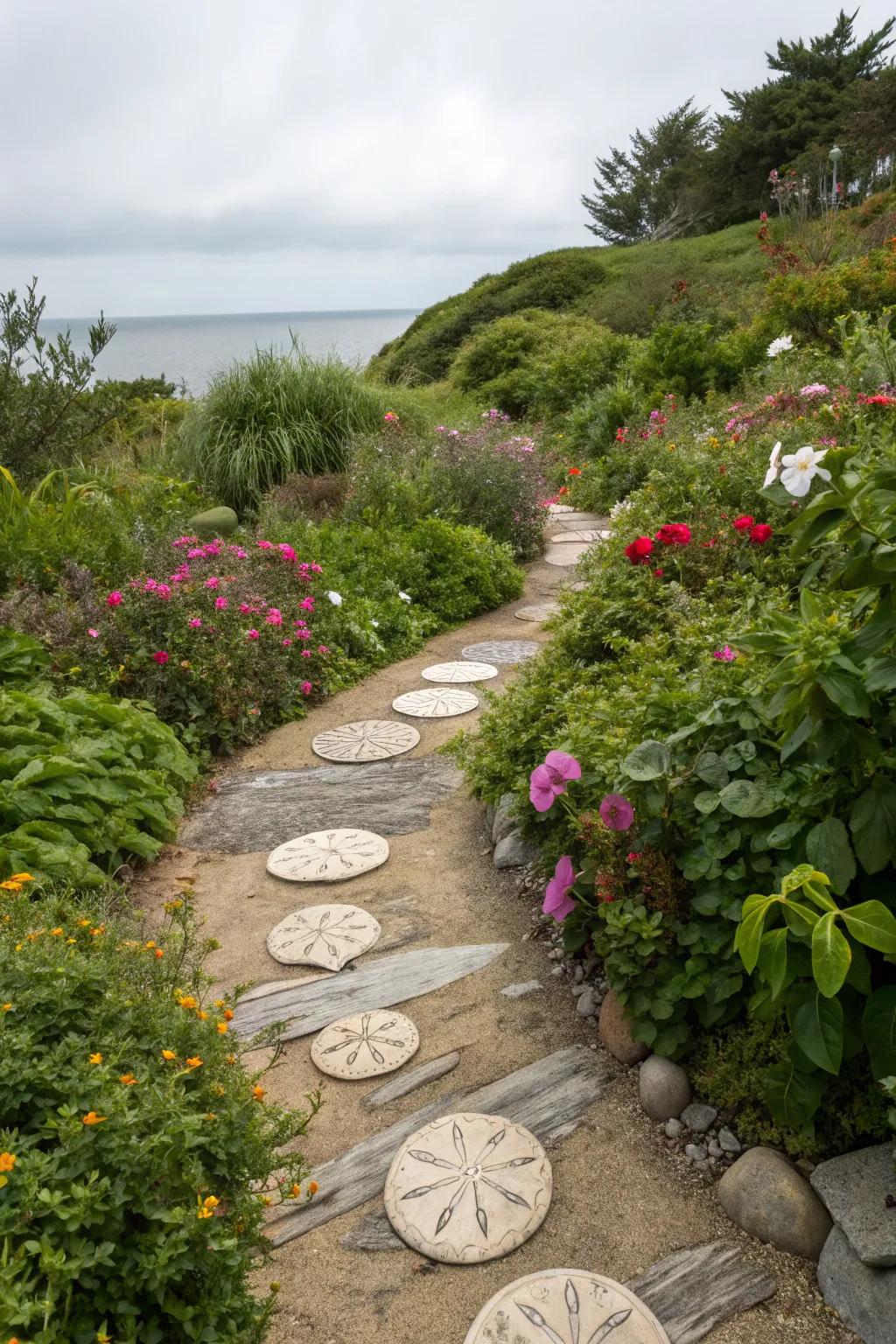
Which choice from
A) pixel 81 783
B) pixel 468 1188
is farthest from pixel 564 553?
pixel 468 1188

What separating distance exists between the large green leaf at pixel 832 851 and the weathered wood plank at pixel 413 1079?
1.16 metres

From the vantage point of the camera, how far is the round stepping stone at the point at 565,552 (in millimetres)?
7719

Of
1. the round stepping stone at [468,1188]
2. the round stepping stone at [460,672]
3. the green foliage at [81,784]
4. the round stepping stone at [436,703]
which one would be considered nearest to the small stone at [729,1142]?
the round stepping stone at [468,1188]

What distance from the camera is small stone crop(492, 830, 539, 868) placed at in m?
3.32

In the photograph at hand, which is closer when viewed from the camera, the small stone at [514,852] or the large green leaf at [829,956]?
the large green leaf at [829,956]

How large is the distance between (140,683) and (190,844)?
107 centimetres

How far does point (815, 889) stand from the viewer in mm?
1568

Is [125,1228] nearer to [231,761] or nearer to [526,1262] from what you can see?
[526,1262]

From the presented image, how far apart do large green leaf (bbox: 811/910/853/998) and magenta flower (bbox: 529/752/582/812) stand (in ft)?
3.50

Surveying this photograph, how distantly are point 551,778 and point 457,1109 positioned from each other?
89 cm

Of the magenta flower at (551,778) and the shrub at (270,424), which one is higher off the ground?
the shrub at (270,424)

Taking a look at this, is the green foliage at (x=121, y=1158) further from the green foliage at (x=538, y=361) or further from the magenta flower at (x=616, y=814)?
the green foliage at (x=538, y=361)

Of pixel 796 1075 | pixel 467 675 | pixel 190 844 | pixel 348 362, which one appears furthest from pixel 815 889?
pixel 348 362

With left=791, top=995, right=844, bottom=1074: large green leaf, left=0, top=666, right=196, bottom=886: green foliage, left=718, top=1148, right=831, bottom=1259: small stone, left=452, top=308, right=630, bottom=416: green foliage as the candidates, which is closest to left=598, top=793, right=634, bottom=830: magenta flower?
left=791, top=995, right=844, bottom=1074: large green leaf
